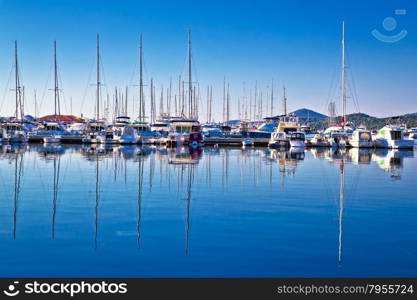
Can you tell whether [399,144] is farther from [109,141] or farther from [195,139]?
[109,141]

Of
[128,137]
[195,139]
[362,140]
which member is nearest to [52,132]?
[128,137]

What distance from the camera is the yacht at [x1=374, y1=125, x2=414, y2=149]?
72.2 meters

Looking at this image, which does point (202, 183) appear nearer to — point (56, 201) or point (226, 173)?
point (226, 173)

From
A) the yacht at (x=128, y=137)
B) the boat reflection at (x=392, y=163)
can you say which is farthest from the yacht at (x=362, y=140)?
the yacht at (x=128, y=137)

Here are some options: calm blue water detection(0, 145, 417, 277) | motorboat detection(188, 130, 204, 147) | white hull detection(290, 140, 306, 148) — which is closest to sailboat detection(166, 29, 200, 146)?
motorboat detection(188, 130, 204, 147)

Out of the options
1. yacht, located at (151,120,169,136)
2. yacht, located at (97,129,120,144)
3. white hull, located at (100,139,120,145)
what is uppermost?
yacht, located at (151,120,169,136)

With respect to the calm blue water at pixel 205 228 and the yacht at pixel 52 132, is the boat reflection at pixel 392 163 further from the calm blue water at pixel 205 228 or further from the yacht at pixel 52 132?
the yacht at pixel 52 132

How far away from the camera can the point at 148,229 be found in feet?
45.9

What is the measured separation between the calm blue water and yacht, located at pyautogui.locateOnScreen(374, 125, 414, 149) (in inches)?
1929

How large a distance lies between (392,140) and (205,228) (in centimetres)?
6425

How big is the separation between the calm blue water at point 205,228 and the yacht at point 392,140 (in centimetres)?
4901

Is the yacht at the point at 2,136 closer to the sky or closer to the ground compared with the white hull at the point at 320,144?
closer to the sky

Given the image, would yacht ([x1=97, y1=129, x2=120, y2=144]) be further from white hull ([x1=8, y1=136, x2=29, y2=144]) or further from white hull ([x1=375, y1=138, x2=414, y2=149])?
white hull ([x1=375, y1=138, x2=414, y2=149])

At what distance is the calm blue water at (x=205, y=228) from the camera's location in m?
10.5
